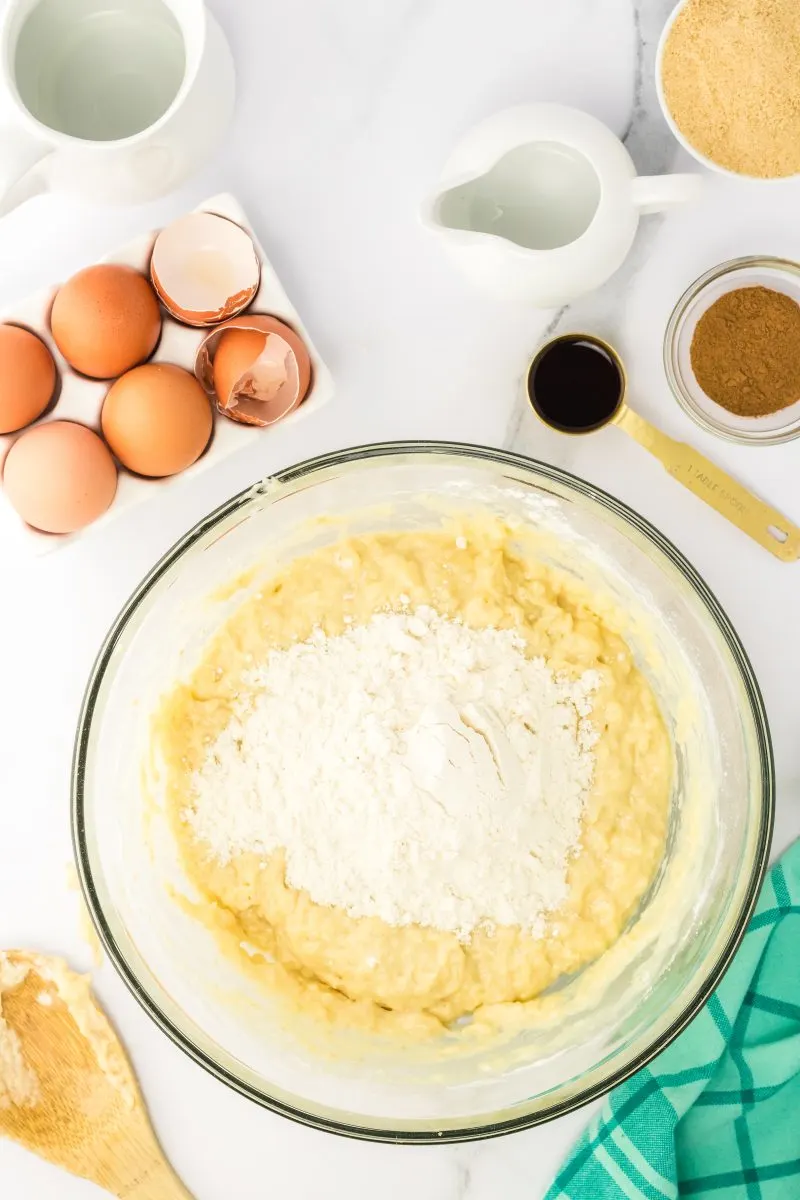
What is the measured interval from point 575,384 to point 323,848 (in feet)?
2.53

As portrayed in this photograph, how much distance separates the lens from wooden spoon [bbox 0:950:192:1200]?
1.60 meters

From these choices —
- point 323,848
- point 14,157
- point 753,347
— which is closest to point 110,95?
point 14,157

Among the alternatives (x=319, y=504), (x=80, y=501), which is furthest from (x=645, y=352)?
(x=80, y=501)

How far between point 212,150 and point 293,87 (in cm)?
16

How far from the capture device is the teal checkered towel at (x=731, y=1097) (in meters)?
1.55

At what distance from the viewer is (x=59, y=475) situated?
4.59ft

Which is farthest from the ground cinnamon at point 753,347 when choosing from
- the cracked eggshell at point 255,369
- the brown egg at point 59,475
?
the brown egg at point 59,475

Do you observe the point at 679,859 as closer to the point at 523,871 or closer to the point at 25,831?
the point at 523,871

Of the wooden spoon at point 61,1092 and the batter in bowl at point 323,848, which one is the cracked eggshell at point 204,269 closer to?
the batter in bowl at point 323,848

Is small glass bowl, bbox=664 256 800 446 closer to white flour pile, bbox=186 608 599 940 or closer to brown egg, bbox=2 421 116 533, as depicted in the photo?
white flour pile, bbox=186 608 599 940

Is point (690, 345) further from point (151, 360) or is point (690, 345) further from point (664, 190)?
point (151, 360)

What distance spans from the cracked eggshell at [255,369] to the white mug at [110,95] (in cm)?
23

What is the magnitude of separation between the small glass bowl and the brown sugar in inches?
5.5

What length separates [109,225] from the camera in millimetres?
1558
